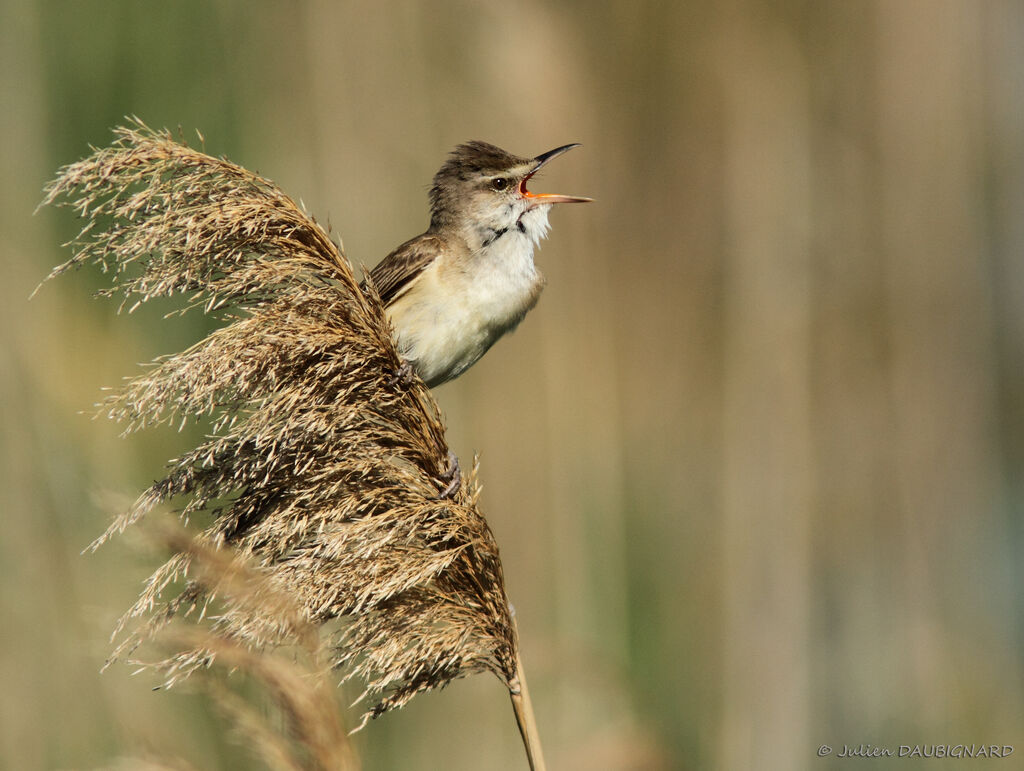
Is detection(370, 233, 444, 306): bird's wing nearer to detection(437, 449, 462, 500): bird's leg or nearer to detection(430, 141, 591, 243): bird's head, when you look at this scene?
detection(430, 141, 591, 243): bird's head

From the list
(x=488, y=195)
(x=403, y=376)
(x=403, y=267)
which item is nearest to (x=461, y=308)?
(x=403, y=267)

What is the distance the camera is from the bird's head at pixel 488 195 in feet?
10.2

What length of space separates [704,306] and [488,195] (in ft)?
4.54

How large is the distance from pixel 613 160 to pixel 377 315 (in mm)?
2331

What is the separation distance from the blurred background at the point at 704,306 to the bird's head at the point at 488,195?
1.60ft

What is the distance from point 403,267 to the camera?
3.05 metres

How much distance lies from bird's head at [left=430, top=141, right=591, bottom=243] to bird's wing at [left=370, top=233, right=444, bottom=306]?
0.46 ft

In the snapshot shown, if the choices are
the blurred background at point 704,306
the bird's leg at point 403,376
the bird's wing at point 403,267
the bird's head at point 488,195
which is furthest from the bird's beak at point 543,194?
the bird's leg at point 403,376

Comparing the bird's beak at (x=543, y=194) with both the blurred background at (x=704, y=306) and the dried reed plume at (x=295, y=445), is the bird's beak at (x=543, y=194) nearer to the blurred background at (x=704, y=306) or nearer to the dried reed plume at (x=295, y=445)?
the blurred background at (x=704, y=306)

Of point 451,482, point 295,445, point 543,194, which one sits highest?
point 543,194

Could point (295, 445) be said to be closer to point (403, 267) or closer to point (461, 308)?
point (461, 308)

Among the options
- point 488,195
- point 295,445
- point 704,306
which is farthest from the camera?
point 704,306

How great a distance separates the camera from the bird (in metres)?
2.91

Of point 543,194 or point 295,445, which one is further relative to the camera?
point 543,194
